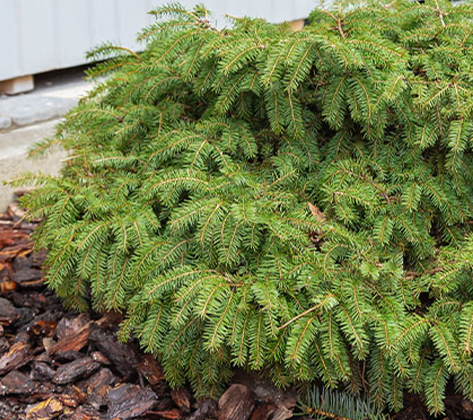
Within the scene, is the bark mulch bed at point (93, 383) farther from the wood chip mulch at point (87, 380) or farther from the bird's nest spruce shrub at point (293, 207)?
the bird's nest spruce shrub at point (293, 207)

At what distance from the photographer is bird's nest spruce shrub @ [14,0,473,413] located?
1943mm

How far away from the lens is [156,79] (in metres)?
2.50

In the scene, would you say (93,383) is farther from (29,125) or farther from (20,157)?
(29,125)

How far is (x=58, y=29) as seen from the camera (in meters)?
3.81

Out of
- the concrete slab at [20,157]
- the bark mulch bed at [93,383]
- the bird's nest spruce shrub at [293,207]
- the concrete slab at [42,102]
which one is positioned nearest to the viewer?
the bird's nest spruce shrub at [293,207]

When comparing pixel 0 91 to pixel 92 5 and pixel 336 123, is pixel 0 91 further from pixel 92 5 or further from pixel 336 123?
pixel 336 123

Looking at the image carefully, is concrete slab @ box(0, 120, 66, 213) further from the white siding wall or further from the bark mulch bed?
the bark mulch bed

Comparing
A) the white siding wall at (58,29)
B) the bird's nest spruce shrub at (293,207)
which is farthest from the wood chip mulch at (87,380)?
the white siding wall at (58,29)

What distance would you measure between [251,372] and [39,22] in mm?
2578

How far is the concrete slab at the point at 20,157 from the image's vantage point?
132 inches

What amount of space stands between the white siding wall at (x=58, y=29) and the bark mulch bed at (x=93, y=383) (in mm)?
1657

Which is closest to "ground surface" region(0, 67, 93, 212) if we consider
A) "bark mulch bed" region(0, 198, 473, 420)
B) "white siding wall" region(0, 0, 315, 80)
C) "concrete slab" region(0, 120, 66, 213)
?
"concrete slab" region(0, 120, 66, 213)

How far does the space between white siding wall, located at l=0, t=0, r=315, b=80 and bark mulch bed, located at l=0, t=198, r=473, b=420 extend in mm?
1657

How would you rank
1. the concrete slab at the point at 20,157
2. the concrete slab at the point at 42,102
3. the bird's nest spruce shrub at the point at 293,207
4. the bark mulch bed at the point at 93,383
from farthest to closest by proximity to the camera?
the concrete slab at the point at 42,102, the concrete slab at the point at 20,157, the bark mulch bed at the point at 93,383, the bird's nest spruce shrub at the point at 293,207
